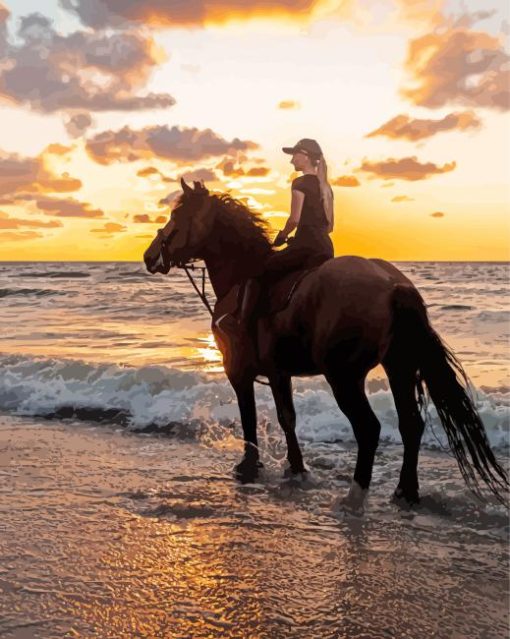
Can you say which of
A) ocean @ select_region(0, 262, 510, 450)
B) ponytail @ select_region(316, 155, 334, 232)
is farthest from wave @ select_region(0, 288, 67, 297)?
ponytail @ select_region(316, 155, 334, 232)

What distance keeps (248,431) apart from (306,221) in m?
2.17

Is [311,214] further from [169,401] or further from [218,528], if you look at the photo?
[169,401]

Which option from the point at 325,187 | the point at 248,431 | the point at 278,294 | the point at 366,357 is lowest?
the point at 248,431

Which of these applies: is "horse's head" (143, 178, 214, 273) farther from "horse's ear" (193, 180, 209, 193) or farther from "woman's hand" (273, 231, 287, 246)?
"woman's hand" (273, 231, 287, 246)

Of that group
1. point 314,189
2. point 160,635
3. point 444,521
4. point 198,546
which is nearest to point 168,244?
point 314,189

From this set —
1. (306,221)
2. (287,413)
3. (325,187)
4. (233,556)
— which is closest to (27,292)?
(287,413)

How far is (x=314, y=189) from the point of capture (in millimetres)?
5637

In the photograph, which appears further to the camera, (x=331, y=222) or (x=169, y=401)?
(x=169, y=401)

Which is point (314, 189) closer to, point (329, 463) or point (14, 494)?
point (329, 463)

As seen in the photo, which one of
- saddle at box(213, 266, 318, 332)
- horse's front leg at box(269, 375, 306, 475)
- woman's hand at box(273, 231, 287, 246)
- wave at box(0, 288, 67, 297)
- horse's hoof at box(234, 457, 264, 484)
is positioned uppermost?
woman's hand at box(273, 231, 287, 246)

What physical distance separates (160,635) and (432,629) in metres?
1.42

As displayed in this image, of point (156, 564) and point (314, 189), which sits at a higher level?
point (314, 189)

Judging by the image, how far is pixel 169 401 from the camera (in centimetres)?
971

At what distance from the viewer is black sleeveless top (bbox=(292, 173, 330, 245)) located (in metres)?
5.64
